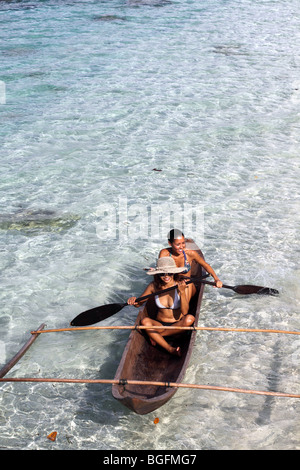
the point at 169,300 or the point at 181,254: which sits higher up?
the point at 181,254

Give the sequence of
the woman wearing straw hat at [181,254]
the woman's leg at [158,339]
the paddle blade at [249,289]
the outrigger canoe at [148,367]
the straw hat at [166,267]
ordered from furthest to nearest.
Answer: the paddle blade at [249,289], the woman wearing straw hat at [181,254], the straw hat at [166,267], the woman's leg at [158,339], the outrigger canoe at [148,367]

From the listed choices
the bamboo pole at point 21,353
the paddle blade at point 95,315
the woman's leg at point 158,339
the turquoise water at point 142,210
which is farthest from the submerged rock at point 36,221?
the woman's leg at point 158,339

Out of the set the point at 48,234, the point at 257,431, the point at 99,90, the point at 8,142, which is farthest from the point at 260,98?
the point at 257,431

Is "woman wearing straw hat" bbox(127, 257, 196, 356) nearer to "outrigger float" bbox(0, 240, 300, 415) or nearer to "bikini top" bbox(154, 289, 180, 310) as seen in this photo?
"bikini top" bbox(154, 289, 180, 310)

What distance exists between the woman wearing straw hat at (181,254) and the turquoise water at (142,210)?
1.91 feet

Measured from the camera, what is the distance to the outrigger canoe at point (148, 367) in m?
4.77

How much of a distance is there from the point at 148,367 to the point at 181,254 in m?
1.57

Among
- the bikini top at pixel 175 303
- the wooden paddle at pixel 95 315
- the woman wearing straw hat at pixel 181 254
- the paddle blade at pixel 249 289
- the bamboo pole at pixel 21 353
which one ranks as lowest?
the bamboo pole at pixel 21 353

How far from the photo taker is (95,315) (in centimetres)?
651

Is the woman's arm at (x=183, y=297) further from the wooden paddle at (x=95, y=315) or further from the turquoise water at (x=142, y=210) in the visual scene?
the wooden paddle at (x=95, y=315)

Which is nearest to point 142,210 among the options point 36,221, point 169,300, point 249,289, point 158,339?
point 36,221

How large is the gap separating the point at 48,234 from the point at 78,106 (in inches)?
268

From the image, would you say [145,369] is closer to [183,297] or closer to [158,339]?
[158,339]

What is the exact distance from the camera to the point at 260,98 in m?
14.8
